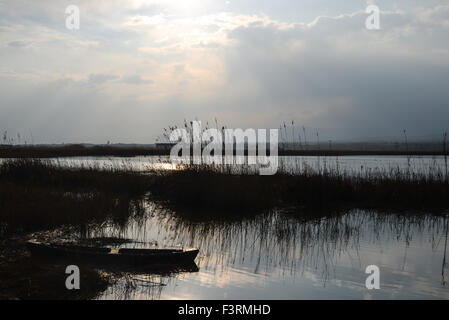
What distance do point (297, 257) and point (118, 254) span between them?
3499mm

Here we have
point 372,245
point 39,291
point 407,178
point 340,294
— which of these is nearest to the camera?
Result: point 39,291

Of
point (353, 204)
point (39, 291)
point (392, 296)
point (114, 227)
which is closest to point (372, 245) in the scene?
point (392, 296)

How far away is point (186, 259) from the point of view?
776cm

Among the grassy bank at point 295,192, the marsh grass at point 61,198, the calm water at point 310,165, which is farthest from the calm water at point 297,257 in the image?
the calm water at point 310,165

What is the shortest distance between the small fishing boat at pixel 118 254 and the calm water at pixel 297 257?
36 cm

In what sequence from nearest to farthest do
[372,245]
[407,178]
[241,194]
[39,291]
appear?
1. [39,291]
2. [372,245]
3. [241,194]
4. [407,178]

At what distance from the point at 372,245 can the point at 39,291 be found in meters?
6.93

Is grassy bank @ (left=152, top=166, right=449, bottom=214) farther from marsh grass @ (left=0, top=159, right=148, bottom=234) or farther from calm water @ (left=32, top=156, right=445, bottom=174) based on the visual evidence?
marsh grass @ (left=0, top=159, right=148, bottom=234)

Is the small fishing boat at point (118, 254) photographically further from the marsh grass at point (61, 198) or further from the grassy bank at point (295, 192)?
the grassy bank at point (295, 192)

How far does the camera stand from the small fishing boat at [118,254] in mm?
7559

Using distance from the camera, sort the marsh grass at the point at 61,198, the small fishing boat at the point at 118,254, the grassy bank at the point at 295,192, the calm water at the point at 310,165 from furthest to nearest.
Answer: the calm water at the point at 310,165 < the grassy bank at the point at 295,192 < the marsh grass at the point at 61,198 < the small fishing boat at the point at 118,254

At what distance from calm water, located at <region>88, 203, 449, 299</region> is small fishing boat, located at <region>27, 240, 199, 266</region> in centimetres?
36

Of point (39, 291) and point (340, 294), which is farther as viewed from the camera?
point (340, 294)
